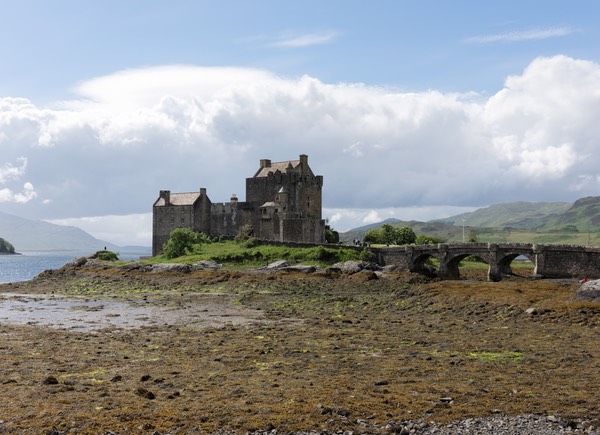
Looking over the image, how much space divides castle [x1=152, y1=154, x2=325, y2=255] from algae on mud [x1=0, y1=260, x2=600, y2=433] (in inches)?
2117

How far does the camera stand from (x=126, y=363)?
80.7 feet

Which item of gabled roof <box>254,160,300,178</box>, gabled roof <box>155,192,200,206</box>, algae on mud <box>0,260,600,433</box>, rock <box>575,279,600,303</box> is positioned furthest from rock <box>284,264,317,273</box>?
gabled roof <box>155,192,200,206</box>

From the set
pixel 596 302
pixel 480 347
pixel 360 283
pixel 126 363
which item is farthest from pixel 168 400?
pixel 360 283

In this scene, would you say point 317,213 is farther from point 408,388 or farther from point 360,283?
point 408,388

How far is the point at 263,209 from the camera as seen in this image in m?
103

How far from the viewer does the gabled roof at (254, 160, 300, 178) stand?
10378 centimetres

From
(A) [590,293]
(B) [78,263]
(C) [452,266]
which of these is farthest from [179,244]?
(A) [590,293]

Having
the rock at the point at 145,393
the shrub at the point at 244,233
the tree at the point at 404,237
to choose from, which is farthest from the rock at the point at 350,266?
the rock at the point at 145,393

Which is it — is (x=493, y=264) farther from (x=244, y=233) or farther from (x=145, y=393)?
(x=145, y=393)

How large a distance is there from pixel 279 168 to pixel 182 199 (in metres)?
17.9

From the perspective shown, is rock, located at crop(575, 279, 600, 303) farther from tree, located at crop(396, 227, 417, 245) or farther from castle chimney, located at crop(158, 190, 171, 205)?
castle chimney, located at crop(158, 190, 171, 205)

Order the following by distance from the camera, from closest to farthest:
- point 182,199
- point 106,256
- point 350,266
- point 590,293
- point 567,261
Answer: point 590,293, point 350,266, point 567,261, point 106,256, point 182,199

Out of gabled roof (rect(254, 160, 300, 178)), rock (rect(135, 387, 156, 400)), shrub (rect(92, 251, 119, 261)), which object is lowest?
rock (rect(135, 387, 156, 400))

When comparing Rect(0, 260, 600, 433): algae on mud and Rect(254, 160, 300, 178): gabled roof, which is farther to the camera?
Rect(254, 160, 300, 178): gabled roof
